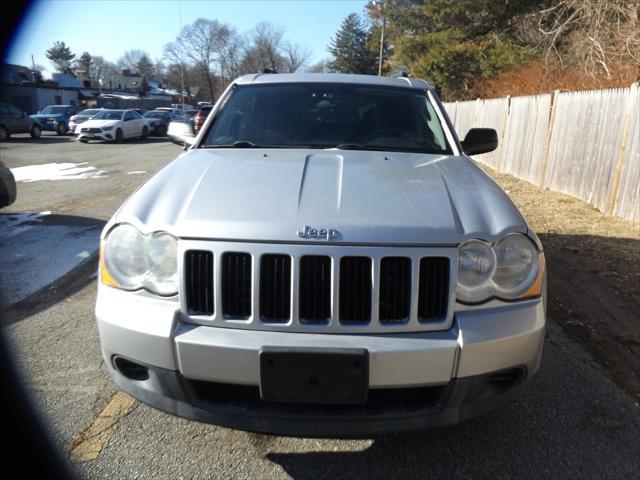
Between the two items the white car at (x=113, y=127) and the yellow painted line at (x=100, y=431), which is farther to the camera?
the white car at (x=113, y=127)

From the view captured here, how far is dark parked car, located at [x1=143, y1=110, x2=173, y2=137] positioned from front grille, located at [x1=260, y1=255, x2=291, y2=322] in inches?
1044

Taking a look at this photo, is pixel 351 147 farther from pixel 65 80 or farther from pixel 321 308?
pixel 65 80

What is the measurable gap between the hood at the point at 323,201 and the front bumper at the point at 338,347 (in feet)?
1.22

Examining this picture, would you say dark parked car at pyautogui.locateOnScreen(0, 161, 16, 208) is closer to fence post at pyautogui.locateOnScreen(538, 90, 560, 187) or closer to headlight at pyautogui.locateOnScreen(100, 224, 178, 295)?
headlight at pyautogui.locateOnScreen(100, 224, 178, 295)

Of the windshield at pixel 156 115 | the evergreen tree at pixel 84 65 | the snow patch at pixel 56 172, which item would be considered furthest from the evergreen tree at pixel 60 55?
the snow patch at pixel 56 172

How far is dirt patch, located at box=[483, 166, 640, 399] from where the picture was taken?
11.1 ft

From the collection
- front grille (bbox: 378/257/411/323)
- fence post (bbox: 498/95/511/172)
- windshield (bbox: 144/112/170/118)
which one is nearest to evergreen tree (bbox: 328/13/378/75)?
windshield (bbox: 144/112/170/118)

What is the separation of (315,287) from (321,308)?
0.30ft

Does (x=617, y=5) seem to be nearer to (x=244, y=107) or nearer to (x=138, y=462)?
(x=244, y=107)

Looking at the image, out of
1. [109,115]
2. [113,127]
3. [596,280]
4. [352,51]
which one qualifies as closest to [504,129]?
[596,280]

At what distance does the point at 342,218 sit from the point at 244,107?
1.97 metres

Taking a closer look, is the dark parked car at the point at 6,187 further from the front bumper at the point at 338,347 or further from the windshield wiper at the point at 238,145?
the front bumper at the point at 338,347

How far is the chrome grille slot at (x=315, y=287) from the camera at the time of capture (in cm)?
193

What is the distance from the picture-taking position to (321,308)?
1.95 metres
